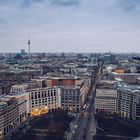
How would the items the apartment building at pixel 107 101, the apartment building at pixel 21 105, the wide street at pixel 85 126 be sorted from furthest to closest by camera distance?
1. the apartment building at pixel 107 101
2. the apartment building at pixel 21 105
3. the wide street at pixel 85 126

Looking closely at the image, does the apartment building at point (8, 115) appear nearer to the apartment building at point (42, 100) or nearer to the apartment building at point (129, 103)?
the apartment building at point (42, 100)

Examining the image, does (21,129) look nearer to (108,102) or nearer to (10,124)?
(10,124)

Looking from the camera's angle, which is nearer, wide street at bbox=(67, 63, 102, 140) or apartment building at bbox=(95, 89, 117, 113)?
wide street at bbox=(67, 63, 102, 140)

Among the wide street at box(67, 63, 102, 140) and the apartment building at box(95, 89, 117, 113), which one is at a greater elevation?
the apartment building at box(95, 89, 117, 113)

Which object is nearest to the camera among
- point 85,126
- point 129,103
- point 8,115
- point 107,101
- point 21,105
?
point 8,115

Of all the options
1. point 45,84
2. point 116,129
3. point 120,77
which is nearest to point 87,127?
point 116,129

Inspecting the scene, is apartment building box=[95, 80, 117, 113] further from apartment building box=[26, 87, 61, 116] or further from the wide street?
apartment building box=[26, 87, 61, 116]

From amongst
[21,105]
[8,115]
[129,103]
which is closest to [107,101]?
[129,103]

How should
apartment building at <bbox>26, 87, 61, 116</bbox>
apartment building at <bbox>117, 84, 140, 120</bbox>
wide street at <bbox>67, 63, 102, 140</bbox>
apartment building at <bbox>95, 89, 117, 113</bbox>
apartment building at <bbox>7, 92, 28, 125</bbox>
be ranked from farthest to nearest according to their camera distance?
apartment building at <bbox>95, 89, 117, 113</bbox> < apartment building at <bbox>26, 87, 61, 116</bbox> < apartment building at <bbox>117, 84, 140, 120</bbox> < apartment building at <bbox>7, 92, 28, 125</bbox> < wide street at <bbox>67, 63, 102, 140</bbox>

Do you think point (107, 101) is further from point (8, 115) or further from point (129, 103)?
point (8, 115)

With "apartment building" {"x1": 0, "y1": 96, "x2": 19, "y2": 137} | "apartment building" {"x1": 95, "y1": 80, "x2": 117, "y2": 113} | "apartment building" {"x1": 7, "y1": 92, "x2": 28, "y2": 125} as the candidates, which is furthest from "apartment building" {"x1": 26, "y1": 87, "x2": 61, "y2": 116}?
"apartment building" {"x1": 95, "y1": 80, "x2": 117, "y2": 113}

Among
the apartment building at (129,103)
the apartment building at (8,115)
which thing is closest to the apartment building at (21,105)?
the apartment building at (8,115)
